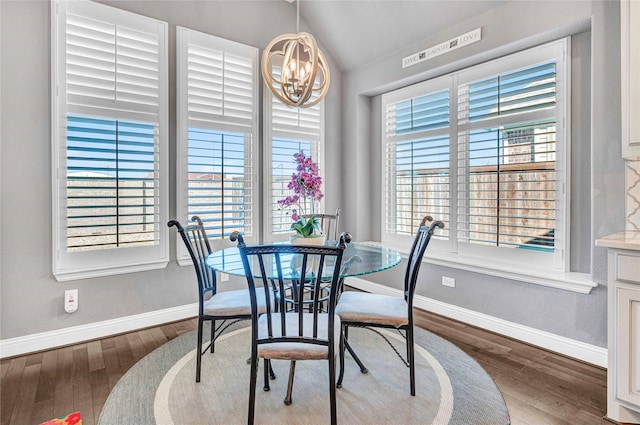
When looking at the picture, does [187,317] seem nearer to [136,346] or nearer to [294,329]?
[136,346]

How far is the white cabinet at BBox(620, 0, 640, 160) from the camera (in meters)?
1.97

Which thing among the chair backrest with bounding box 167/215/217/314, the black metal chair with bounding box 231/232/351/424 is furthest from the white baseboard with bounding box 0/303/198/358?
the black metal chair with bounding box 231/232/351/424

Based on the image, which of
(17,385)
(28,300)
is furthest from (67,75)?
(17,385)

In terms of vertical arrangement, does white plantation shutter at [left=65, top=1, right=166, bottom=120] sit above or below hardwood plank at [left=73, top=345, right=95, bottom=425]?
above

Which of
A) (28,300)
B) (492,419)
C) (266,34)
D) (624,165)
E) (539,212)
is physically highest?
(266,34)

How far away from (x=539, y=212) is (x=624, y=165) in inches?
27.3

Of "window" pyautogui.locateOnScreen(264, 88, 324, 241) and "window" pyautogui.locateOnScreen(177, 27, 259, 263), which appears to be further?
"window" pyautogui.locateOnScreen(264, 88, 324, 241)

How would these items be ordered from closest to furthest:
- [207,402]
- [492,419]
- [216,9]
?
[492,419], [207,402], [216,9]

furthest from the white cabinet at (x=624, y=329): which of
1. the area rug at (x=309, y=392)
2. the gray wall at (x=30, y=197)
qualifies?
the gray wall at (x=30, y=197)

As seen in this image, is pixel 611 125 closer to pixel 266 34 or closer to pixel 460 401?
pixel 460 401

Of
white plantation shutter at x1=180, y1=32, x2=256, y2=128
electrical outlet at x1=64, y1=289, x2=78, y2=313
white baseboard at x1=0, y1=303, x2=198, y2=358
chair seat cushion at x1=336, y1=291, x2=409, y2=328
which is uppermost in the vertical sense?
white plantation shutter at x1=180, y1=32, x2=256, y2=128

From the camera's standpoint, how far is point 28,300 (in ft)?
8.77

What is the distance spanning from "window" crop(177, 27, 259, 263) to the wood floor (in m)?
1.05

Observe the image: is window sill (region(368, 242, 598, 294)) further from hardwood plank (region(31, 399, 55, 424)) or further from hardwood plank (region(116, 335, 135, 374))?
hardwood plank (region(31, 399, 55, 424))
